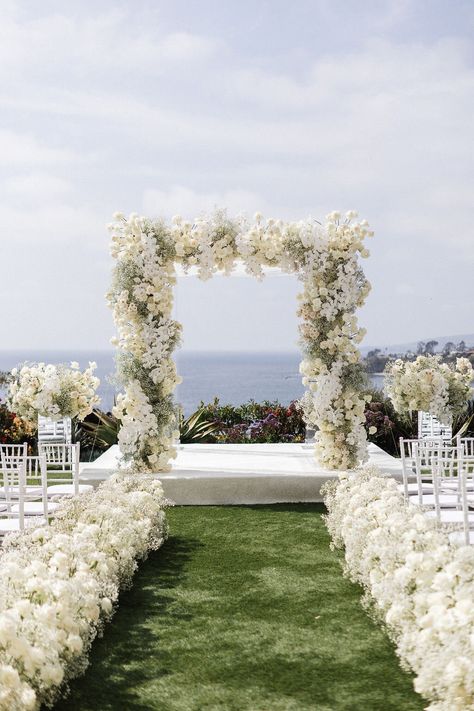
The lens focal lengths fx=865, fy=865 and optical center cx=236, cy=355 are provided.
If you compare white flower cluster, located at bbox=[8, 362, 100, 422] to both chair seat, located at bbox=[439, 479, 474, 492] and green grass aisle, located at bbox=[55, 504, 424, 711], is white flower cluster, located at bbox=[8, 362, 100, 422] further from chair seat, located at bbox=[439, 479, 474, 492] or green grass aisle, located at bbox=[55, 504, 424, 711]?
chair seat, located at bbox=[439, 479, 474, 492]

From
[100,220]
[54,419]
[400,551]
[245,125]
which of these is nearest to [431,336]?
A: [100,220]

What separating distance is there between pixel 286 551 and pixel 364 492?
825 mm

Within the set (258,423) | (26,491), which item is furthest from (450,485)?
(258,423)

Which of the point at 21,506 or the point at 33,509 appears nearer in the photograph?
the point at 21,506

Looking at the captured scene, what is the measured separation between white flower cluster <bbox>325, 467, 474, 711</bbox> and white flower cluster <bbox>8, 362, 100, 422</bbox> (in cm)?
469

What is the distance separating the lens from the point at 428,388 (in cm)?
1129

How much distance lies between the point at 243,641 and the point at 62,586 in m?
1.14

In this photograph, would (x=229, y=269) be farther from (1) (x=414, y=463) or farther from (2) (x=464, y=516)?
(2) (x=464, y=516)

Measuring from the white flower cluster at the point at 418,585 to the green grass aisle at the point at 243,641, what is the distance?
0.58 feet

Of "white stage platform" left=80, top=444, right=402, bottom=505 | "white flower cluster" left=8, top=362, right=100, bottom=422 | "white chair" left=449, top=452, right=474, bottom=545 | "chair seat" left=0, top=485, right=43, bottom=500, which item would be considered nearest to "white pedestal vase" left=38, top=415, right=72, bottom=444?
"white flower cluster" left=8, top=362, right=100, bottom=422

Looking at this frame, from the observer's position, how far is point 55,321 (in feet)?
298

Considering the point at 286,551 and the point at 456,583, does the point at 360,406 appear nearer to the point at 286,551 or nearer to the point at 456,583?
the point at 286,551

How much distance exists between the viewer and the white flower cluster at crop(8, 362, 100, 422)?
10.5m

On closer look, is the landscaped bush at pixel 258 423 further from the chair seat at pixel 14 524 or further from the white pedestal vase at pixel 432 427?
the chair seat at pixel 14 524
